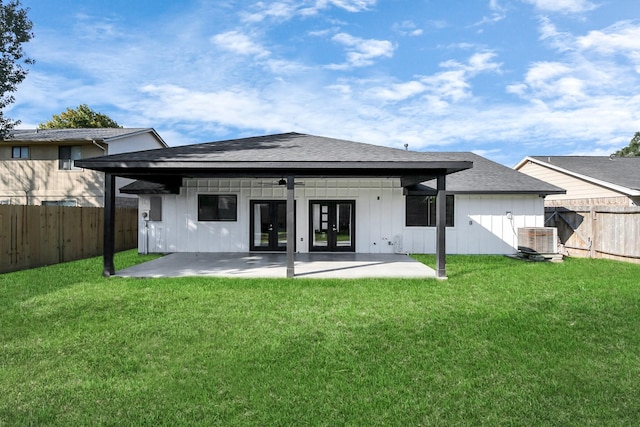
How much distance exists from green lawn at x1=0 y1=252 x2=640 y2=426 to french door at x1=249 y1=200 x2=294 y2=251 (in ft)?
19.9

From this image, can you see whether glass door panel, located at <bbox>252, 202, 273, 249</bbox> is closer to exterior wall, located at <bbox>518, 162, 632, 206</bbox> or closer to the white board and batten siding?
the white board and batten siding

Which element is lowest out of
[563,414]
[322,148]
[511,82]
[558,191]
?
[563,414]

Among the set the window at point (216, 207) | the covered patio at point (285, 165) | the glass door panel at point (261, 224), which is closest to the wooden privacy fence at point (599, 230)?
the covered patio at point (285, 165)

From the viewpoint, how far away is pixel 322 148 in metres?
9.73

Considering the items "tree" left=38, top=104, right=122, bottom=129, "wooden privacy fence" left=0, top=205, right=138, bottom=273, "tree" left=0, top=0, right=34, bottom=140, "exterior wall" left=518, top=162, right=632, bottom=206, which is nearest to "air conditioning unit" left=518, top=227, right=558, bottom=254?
"exterior wall" left=518, top=162, right=632, bottom=206

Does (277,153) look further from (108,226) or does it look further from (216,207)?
(216,207)

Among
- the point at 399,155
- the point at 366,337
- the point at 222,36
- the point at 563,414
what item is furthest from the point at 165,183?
the point at 563,414

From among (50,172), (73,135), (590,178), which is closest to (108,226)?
(50,172)

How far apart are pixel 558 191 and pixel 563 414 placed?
1205 centimetres

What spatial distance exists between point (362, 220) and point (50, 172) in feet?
47.7

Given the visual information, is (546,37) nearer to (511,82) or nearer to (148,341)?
(511,82)

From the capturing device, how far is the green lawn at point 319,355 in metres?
2.92

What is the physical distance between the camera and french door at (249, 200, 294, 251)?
13.3m

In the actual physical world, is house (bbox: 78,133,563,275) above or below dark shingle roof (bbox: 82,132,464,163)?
below
